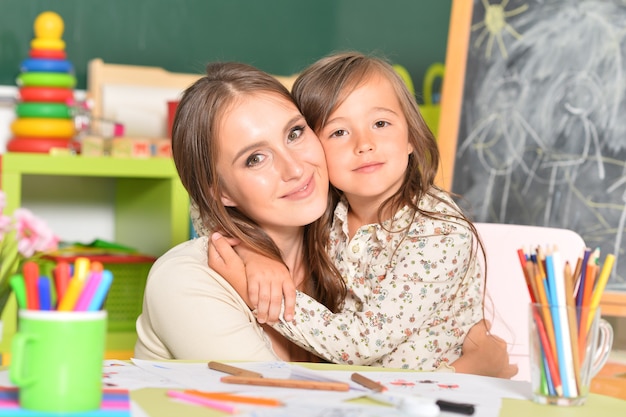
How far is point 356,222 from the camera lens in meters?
1.65

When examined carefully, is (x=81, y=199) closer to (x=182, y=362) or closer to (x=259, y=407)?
(x=182, y=362)

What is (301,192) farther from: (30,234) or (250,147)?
(30,234)

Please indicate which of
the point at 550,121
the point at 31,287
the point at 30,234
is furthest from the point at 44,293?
the point at 550,121

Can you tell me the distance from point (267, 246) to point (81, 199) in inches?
64.3

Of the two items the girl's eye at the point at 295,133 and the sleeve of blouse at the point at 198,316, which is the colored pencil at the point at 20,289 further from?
the girl's eye at the point at 295,133

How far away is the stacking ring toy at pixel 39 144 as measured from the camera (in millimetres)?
2703

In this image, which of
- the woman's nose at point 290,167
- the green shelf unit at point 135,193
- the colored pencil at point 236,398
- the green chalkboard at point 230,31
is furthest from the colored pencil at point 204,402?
the green chalkboard at point 230,31

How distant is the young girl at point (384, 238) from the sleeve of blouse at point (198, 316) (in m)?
0.05

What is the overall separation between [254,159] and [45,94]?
1457 millimetres

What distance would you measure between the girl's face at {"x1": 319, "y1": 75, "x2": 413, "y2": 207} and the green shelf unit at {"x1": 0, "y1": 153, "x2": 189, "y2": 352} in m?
1.11

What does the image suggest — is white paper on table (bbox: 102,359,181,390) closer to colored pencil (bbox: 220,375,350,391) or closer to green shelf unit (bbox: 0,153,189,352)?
colored pencil (bbox: 220,375,350,391)

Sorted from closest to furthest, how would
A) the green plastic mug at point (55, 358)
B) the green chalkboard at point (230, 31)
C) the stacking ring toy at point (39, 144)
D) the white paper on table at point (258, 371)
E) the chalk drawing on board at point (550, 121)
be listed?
the green plastic mug at point (55, 358), the white paper on table at point (258, 371), the chalk drawing on board at point (550, 121), the stacking ring toy at point (39, 144), the green chalkboard at point (230, 31)

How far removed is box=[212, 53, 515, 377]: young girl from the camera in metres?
1.37

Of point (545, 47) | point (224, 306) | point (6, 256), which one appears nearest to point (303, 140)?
point (224, 306)
